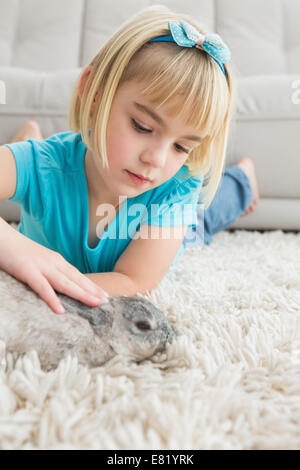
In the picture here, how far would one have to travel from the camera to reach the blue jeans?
48.1 inches

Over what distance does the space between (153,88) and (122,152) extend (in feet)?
0.40

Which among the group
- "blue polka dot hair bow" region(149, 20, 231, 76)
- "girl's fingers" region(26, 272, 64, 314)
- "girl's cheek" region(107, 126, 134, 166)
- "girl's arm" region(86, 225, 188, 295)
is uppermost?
"blue polka dot hair bow" region(149, 20, 231, 76)

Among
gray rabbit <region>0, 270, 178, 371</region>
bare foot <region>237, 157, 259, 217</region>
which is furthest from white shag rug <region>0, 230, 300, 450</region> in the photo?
bare foot <region>237, 157, 259, 217</region>

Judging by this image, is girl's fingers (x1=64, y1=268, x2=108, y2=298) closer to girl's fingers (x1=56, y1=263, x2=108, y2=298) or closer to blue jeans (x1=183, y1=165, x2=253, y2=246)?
girl's fingers (x1=56, y1=263, x2=108, y2=298)

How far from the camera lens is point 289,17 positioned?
191cm

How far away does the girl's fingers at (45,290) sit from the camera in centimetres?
47

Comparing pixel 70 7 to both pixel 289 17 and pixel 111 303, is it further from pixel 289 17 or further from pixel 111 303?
pixel 111 303

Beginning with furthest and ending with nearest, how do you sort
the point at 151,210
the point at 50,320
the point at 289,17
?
the point at 289,17 → the point at 151,210 → the point at 50,320

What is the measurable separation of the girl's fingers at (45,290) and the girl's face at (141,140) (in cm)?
28

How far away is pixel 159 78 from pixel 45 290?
0.42 metres

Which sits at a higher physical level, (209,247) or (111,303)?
(209,247)
